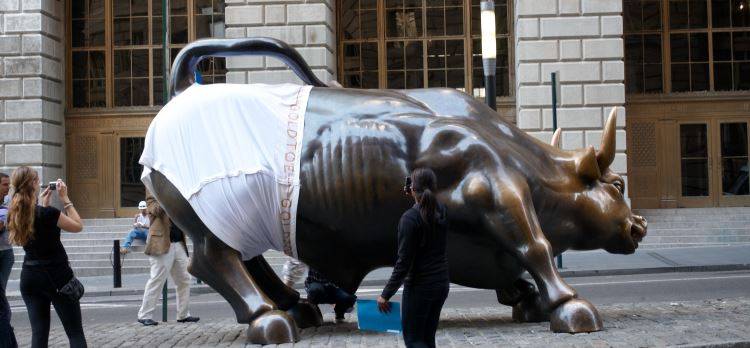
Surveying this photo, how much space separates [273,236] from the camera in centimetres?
813

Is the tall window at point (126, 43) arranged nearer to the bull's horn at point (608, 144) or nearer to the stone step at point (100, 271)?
the stone step at point (100, 271)

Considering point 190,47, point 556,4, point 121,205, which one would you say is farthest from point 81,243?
point 190,47

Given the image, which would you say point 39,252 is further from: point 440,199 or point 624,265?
point 624,265

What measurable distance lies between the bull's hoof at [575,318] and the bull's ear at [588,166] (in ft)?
3.81

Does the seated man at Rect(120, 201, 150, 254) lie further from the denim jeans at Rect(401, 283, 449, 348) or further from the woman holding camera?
the denim jeans at Rect(401, 283, 449, 348)

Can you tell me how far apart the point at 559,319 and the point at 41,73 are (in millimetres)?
18479

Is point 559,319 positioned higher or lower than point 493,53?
lower

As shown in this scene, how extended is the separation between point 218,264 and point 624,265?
12.7 m

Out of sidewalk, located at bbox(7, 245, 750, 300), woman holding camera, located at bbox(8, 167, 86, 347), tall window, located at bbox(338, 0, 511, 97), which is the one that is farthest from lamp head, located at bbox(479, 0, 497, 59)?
tall window, located at bbox(338, 0, 511, 97)

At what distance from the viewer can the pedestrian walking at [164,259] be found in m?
11.6

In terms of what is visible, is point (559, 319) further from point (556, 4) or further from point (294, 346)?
point (556, 4)

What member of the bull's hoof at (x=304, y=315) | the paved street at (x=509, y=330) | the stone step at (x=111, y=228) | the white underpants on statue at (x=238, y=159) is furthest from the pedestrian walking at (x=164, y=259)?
the stone step at (x=111, y=228)

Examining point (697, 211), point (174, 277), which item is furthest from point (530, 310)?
point (697, 211)

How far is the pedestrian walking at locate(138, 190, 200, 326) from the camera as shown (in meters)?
11.6
